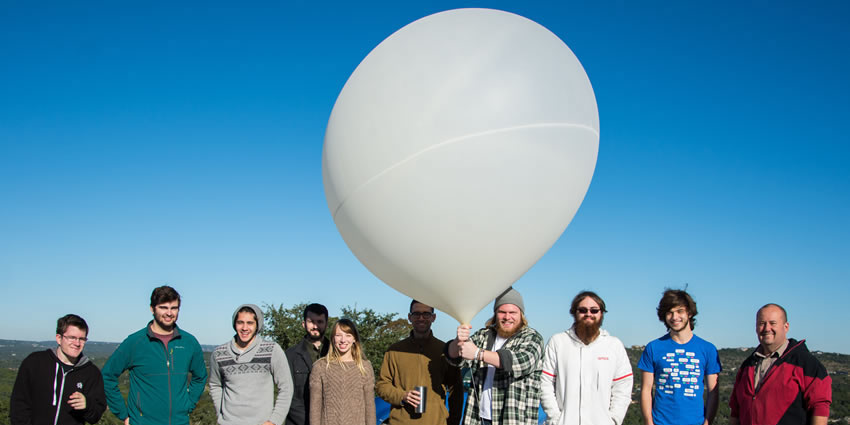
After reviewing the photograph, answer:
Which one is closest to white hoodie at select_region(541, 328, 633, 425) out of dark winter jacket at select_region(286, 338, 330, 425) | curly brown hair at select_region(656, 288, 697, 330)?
curly brown hair at select_region(656, 288, 697, 330)

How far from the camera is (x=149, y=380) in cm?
412

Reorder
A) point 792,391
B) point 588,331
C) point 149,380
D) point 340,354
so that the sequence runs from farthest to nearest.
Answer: point 340,354
point 149,380
point 588,331
point 792,391

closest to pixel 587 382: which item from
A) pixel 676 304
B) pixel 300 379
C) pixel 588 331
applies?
pixel 588 331

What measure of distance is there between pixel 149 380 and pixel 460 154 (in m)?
2.77

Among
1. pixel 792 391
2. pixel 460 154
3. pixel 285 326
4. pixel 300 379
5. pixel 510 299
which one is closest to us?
pixel 460 154

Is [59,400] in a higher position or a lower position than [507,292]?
lower

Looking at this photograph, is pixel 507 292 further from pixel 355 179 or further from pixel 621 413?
pixel 355 179

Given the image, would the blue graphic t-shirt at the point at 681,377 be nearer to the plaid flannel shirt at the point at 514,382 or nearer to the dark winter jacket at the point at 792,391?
the dark winter jacket at the point at 792,391

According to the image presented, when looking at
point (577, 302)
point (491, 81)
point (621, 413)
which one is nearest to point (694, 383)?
point (621, 413)

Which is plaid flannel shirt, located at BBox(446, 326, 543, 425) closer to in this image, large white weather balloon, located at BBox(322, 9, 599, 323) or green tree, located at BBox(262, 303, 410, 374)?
large white weather balloon, located at BBox(322, 9, 599, 323)

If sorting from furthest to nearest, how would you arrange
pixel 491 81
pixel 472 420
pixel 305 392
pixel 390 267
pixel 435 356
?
pixel 305 392 → pixel 435 356 → pixel 472 420 → pixel 390 267 → pixel 491 81

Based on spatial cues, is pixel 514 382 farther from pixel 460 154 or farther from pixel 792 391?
pixel 792 391

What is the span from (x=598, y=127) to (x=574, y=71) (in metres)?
0.42

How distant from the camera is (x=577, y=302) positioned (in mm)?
3986
